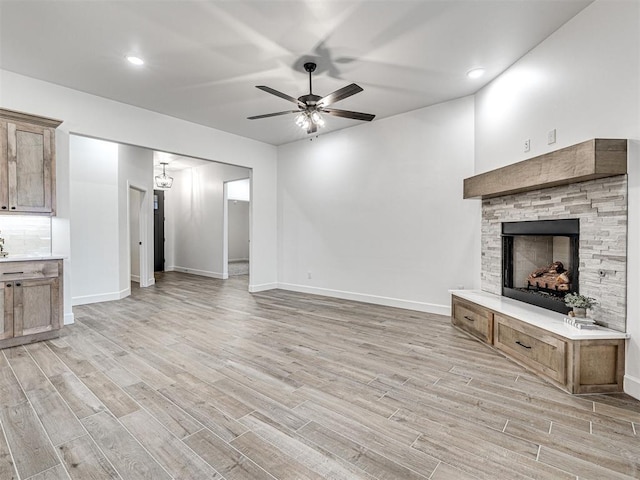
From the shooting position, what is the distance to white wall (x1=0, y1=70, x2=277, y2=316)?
3.79m

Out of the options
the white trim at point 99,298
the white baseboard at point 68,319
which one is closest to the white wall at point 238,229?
the white trim at point 99,298

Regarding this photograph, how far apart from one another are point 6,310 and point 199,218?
Answer: 18.9 feet

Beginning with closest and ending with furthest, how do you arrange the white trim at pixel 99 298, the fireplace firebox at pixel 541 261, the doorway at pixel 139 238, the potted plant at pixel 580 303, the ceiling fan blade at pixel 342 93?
the potted plant at pixel 580 303, the ceiling fan blade at pixel 342 93, the fireplace firebox at pixel 541 261, the white trim at pixel 99 298, the doorway at pixel 139 238

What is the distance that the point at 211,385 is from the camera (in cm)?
248

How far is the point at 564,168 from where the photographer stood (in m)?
2.62

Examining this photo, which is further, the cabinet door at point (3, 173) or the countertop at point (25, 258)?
the cabinet door at point (3, 173)

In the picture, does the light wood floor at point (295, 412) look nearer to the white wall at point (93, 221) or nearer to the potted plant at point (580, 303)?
the potted plant at point (580, 303)

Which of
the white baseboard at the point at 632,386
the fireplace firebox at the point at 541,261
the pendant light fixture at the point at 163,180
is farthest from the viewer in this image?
the pendant light fixture at the point at 163,180

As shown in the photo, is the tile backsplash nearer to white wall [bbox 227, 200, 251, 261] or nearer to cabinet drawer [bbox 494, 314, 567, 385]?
cabinet drawer [bbox 494, 314, 567, 385]

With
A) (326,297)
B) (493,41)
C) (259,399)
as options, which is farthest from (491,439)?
(326,297)

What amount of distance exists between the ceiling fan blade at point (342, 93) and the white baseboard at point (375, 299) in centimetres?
321

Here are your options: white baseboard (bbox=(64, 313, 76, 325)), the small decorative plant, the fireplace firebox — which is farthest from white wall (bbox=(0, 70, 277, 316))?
the small decorative plant

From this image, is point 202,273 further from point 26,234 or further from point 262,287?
point 26,234

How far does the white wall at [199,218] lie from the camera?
8227 mm
